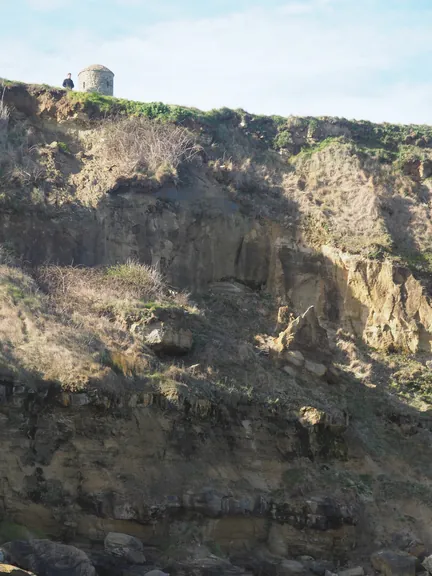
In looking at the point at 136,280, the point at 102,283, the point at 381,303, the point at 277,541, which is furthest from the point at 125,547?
the point at 381,303

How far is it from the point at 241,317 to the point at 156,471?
28.4ft

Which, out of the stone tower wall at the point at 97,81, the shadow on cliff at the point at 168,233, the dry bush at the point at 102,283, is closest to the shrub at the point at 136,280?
the dry bush at the point at 102,283

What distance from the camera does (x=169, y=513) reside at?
19.9 m

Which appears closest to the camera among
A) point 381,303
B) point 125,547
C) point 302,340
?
point 125,547

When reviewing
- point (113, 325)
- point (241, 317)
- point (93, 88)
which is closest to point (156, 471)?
point (113, 325)

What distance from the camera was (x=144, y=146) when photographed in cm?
3228

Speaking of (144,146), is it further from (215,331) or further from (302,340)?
(302,340)

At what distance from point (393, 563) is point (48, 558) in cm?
765

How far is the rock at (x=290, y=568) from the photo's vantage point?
19.6 m

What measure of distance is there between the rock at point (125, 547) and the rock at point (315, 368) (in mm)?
8355

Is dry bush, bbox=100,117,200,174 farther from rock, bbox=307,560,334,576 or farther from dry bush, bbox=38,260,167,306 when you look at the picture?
rock, bbox=307,560,334,576

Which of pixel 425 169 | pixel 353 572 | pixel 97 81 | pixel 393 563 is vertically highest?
pixel 97 81

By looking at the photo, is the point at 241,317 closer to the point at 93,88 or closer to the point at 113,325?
the point at 113,325

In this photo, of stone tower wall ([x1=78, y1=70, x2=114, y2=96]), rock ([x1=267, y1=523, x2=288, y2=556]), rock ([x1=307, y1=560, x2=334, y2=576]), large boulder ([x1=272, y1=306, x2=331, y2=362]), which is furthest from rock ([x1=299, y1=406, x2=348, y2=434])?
stone tower wall ([x1=78, y1=70, x2=114, y2=96])
